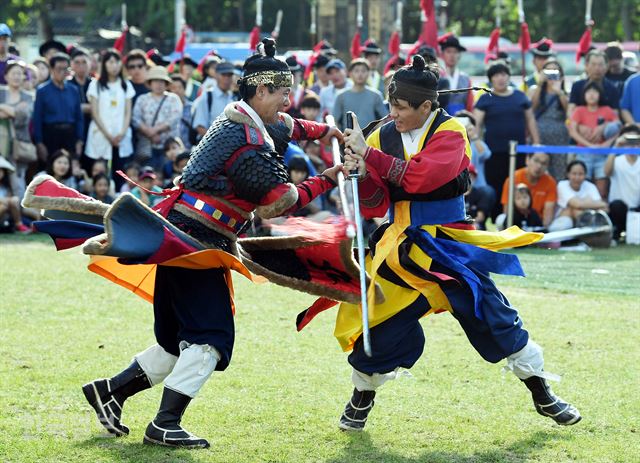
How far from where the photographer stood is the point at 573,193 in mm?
12711

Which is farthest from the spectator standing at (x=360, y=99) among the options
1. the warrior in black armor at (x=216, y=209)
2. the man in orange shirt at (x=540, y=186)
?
the warrior in black armor at (x=216, y=209)

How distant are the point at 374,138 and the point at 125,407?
1.88m

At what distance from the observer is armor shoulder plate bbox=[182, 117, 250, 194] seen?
16.9ft

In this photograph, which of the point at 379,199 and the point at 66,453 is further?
the point at 379,199

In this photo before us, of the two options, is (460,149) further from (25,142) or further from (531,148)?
(25,142)

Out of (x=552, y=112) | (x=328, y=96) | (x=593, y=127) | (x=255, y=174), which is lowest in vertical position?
(x=593, y=127)

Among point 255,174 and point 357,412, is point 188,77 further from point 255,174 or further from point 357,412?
point 255,174

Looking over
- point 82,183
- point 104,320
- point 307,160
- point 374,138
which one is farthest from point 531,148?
point 374,138

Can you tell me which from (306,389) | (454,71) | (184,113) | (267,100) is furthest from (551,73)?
(267,100)

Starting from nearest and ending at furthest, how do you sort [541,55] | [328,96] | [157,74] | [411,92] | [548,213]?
[411,92], [548,213], [157,74], [328,96], [541,55]

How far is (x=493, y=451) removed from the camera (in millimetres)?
5297

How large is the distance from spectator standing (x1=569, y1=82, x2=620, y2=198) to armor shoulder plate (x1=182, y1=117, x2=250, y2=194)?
28.4 ft

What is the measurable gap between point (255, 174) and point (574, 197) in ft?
26.7

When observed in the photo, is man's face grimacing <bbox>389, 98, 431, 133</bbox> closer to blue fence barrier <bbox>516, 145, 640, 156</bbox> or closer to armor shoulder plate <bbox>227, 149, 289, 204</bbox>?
armor shoulder plate <bbox>227, 149, 289, 204</bbox>
